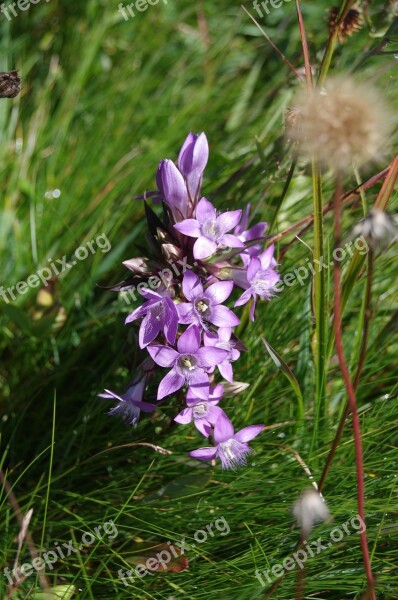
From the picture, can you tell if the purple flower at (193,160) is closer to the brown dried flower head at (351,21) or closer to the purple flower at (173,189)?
the purple flower at (173,189)

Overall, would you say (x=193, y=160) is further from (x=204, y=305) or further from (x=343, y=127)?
(x=343, y=127)

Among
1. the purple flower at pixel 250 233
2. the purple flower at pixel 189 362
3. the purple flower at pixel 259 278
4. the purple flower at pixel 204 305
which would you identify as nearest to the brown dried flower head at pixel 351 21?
the purple flower at pixel 250 233

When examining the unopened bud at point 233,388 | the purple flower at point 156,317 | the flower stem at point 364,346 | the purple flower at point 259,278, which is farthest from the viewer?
the unopened bud at point 233,388

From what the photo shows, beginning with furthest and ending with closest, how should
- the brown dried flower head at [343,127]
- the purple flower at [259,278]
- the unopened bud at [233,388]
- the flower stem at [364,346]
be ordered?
the unopened bud at [233,388]
the purple flower at [259,278]
the flower stem at [364,346]
the brown dried flower head at [343,127]

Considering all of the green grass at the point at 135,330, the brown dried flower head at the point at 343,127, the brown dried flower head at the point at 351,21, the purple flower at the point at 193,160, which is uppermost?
the brown dried flower head at the point at 343,127

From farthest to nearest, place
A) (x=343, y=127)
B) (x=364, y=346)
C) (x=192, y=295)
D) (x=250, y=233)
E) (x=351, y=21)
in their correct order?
(x=351, y=21), (x=250, y=233), (x=192, y=295), (x=364, y=346), (x=343, y=127)

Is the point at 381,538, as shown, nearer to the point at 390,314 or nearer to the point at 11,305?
the point at 390,314

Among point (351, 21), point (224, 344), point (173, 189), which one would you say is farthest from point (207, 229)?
point (351, 21)
